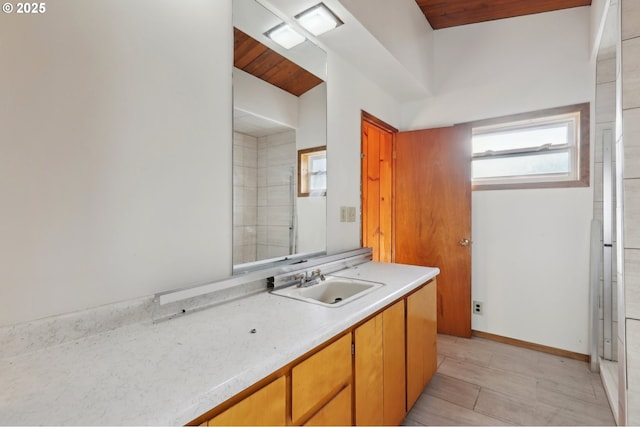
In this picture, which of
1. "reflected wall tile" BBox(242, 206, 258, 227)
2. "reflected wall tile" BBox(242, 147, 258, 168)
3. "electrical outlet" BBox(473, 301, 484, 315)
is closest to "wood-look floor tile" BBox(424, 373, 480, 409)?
"electrical outlet" BBox(473, 301, 484, 315)

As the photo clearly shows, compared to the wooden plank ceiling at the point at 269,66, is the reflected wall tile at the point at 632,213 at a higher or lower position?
lower

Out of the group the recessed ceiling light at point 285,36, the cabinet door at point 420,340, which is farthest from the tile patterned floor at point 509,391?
the recessed ceiling light at point 285,36

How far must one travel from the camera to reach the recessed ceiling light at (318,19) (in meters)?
1.70

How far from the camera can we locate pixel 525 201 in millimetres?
2695

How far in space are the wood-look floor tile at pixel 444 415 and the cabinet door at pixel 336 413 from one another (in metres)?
0.91

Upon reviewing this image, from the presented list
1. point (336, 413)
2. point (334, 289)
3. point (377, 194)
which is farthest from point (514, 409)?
point (377, 194)

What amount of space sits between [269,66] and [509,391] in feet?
8.76

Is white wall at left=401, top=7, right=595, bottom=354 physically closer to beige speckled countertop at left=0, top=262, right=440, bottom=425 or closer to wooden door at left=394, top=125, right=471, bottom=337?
wooden door at left=394, top=125, right=471, bottom=337

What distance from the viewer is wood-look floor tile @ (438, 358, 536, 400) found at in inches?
81.5

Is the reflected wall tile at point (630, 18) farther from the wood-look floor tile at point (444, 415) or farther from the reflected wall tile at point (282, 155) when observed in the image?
the wood-look floor tile at point (444, 415)

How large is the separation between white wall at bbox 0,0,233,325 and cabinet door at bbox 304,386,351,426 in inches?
28.3

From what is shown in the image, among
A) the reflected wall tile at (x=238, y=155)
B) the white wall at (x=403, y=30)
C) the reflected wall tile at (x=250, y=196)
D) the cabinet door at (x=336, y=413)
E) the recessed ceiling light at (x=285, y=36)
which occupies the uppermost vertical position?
the white wall at (x=403, y=30)

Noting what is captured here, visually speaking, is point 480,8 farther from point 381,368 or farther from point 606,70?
point 381,368

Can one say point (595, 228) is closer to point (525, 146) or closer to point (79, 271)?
point (525, 146)
